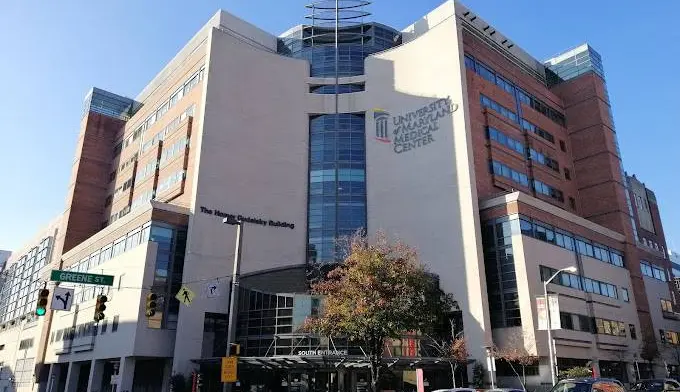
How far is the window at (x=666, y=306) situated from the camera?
65044 millimetres

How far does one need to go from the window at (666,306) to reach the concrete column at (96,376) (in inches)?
2531

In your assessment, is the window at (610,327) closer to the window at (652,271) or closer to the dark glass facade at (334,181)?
the window at (652,271)

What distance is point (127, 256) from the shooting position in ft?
175

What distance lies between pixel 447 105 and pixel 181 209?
29.6 metres

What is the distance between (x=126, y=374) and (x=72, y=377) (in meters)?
16.0

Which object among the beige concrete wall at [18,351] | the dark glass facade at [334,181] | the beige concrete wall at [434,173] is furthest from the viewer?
the beige concrete wall at [18,351]

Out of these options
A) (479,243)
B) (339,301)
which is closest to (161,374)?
(339,301)

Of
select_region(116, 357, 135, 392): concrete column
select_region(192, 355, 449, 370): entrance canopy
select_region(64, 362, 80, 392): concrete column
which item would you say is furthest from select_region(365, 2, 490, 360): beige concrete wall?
select_region(64, 362, 80, 392): concrete column

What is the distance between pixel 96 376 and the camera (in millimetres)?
53125

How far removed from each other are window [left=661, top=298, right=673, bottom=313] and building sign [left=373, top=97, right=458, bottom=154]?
120 feet

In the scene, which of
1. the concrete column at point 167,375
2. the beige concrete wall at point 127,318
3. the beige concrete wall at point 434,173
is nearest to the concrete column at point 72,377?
the beige concrete wall at point 127,318

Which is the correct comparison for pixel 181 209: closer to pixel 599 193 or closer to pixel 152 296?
pixel 152 296

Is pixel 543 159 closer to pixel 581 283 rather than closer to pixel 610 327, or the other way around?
pixel 581 283

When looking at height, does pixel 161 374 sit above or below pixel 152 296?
below
